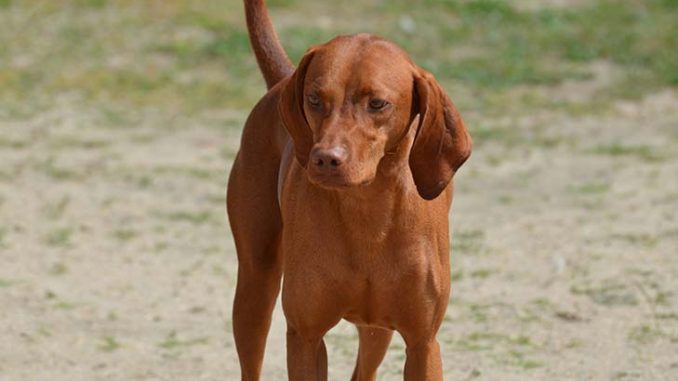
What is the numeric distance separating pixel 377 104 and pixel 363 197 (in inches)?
15.8

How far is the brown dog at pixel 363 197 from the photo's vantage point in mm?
4121

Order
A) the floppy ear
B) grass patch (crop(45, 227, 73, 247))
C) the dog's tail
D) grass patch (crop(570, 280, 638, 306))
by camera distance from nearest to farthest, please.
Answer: the floppy ear → the dog's tail → grass patch (crop(570, 280, 638, 306)) → grass patch (crop(45, 227, 73, 247))

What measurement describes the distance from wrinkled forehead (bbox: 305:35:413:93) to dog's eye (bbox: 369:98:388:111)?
27mm

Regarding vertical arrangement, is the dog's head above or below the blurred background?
above

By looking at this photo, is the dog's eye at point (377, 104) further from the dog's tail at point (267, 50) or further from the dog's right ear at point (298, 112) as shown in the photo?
the dog's tail at point (267, 50)

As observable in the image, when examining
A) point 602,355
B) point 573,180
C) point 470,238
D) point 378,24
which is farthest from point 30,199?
point 378,24

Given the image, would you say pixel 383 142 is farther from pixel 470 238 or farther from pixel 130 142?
pixel 130 142

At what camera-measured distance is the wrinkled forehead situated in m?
4.13

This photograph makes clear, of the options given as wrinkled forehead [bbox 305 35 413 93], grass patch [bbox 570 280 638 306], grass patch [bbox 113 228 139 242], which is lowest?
grass patch [bbox 113 228 139 242]

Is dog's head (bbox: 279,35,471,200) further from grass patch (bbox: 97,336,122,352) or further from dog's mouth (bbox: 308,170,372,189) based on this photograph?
grass patch (bbox: 97,336,122,352)

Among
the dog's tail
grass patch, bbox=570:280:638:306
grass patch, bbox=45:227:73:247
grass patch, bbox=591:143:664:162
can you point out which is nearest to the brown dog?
the dog's tail

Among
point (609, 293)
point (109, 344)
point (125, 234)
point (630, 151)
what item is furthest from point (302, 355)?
point (630, 151)

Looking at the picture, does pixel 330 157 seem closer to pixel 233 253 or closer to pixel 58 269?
pixel 58 269

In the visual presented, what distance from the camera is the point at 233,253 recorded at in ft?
26.6
